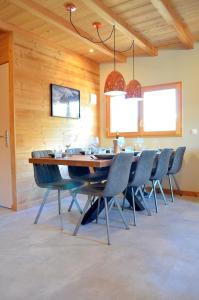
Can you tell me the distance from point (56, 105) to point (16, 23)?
1.36 meters

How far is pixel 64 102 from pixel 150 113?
166 centimetres

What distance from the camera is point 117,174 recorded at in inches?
107

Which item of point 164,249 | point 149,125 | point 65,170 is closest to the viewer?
point 164,249

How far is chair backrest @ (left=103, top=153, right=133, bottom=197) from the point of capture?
8.61 feet

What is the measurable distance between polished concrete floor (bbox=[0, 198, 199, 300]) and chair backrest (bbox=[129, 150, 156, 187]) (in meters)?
0.49

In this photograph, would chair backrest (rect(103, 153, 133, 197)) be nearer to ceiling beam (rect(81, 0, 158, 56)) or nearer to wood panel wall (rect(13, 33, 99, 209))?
wood panel wall (rect(13, 33, 99, 209))

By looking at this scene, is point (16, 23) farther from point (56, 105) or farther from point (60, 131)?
point (60, 131)

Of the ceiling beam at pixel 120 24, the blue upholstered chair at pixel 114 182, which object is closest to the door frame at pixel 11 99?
the ceiling beam at pixel 120 24

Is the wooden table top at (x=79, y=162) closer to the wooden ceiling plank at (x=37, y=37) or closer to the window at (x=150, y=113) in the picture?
the wooden ceiling plank at (x=37, y=37)

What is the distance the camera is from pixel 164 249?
2457mm

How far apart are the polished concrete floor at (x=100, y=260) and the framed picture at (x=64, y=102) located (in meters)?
1.92

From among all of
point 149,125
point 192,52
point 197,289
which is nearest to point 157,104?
point 149,125

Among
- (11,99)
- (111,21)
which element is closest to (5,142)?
(11,99)

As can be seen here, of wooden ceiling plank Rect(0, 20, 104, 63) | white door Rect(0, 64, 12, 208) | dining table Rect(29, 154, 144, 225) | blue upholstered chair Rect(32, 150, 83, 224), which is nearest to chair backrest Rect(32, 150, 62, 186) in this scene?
blue upholstered chair Rect(32, 150, 83, 224)
